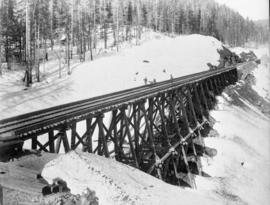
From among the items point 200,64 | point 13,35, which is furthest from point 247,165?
point 13,35

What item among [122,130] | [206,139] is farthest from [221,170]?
[122,130]

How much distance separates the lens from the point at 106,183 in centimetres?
673

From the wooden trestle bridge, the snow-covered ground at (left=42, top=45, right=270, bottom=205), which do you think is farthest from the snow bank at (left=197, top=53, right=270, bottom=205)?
the wooden trestle bridge

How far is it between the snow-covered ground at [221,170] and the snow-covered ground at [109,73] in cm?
886

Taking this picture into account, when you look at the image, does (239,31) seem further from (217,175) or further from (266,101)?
(217,175)

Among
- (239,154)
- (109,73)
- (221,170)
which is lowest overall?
(221,170)

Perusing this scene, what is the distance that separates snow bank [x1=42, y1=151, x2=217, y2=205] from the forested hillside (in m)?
21.9

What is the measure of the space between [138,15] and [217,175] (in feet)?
203

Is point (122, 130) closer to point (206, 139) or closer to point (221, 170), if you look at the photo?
point (221, 170)

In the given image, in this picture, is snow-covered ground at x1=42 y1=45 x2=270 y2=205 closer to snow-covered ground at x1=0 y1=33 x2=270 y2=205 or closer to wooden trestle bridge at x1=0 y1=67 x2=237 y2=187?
snow-covered ground at x1=0 y1=33 x2=270 y2=205

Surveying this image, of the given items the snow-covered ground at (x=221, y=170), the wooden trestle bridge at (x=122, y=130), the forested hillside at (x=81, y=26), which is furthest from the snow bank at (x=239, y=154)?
the forested hillside at (x=81, y=26)

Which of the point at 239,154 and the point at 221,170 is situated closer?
the point at 221,170

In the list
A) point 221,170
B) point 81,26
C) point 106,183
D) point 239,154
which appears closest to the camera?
point 106,183

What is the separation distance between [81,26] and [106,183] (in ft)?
166
